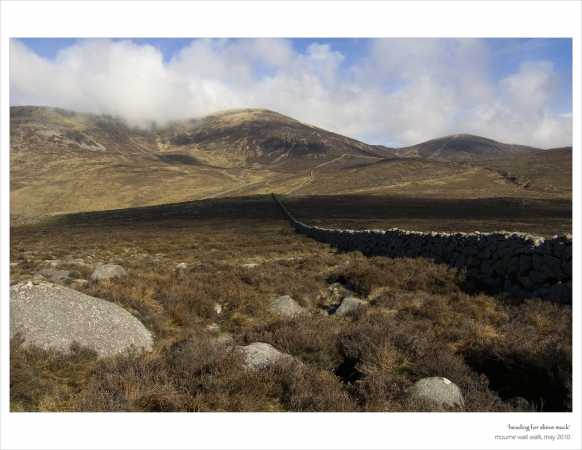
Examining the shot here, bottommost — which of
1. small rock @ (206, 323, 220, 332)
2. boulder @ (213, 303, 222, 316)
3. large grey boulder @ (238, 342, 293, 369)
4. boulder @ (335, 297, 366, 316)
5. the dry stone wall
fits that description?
small rock @ (206, 323, 220, 332)

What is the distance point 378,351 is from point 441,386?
1.26m

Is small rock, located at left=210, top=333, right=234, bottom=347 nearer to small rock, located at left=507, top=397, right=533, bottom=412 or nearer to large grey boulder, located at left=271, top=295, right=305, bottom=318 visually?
large grey boulder, located at left=271, top=295, right=305, bottom=318

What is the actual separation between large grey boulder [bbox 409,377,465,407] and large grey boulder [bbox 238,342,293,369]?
6.58ft

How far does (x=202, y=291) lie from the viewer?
11961mm

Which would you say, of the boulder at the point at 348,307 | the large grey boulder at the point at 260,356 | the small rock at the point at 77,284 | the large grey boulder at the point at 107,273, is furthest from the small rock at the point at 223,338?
the large grey boulder at the point at 107,273

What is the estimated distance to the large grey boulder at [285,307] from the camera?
10.9m

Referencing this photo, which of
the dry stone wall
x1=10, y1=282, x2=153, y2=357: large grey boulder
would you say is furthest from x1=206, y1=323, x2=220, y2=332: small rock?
the dry stone wall

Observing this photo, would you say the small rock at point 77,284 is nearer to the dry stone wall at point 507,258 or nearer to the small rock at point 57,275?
the small rock at point 57,275

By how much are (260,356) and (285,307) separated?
4.88 meters

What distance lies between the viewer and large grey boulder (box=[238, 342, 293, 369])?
243 inches

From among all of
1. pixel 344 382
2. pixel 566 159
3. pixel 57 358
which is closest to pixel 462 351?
pixel 344 382

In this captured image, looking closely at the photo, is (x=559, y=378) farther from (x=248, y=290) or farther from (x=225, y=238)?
(x=225, y=238)

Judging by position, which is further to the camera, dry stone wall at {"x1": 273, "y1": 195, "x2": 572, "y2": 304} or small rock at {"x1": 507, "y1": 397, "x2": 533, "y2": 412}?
dry stone wall at {"x1": 273, "y1": 195, "x2": 572, "y2": 304}

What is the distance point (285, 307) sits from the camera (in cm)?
1130
